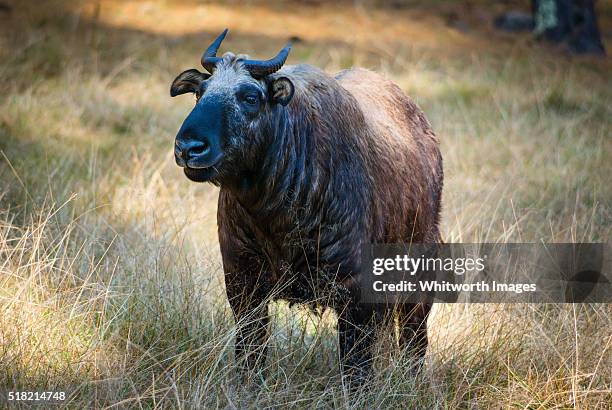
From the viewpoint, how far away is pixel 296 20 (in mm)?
14367

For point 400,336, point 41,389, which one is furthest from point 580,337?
point 41,389

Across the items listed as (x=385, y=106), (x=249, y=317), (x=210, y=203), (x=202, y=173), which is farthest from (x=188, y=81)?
(x=210, y=203)

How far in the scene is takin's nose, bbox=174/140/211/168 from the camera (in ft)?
14.1

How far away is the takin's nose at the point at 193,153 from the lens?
430 centimetres

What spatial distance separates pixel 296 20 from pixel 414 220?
9412 mm

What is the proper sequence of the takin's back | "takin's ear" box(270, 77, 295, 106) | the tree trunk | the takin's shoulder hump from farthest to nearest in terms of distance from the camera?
the tree trunk
the takin's shoulder hump
the takin's back
"takin's ear" box(270, 77, 295, 106)

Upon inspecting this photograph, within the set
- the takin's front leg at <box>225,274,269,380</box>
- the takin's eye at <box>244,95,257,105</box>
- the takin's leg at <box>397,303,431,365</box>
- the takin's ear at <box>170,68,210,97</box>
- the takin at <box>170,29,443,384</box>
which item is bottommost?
the takin's leg at <box>397,303,431,365</box>

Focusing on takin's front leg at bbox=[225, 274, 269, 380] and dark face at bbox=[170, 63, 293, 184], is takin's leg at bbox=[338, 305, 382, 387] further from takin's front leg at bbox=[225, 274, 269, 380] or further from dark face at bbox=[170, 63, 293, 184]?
dark face at bbox=[170, 63, 293, 184]

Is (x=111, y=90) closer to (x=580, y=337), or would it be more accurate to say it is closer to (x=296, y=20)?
(x=296, y=20)

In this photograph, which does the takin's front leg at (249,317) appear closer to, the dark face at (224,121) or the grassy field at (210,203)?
the grassy field at (210,203)

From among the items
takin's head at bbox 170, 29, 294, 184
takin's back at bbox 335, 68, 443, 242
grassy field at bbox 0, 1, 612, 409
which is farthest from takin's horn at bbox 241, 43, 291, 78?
grassy field at bbox 0, 1, 612, 409

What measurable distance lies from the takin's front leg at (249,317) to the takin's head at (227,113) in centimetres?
68

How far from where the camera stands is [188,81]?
4938 mm

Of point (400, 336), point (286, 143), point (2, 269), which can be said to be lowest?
point (400, 336)
